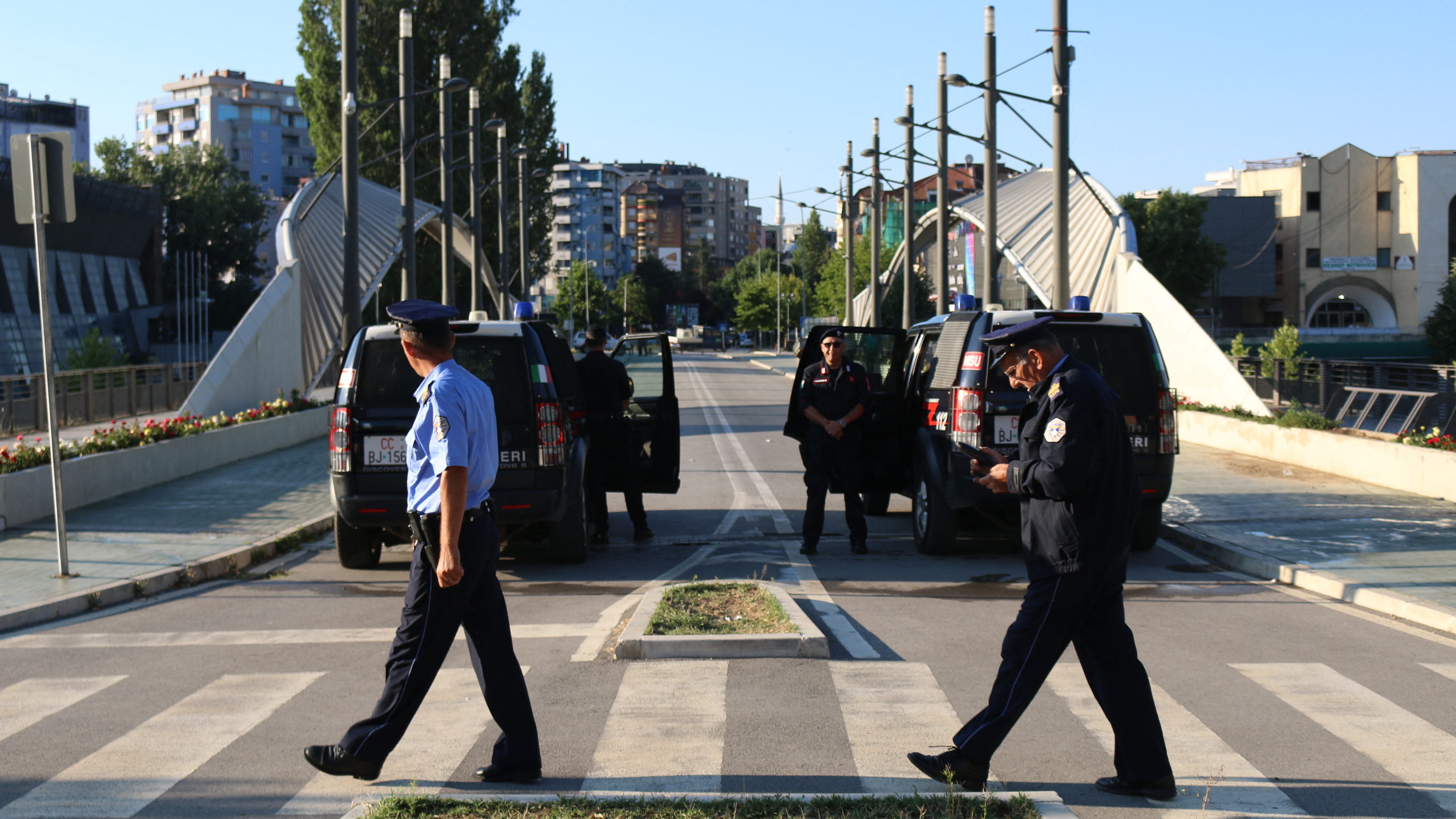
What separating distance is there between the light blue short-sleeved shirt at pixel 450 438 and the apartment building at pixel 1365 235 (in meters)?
91.6

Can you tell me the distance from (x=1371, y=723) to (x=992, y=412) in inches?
174

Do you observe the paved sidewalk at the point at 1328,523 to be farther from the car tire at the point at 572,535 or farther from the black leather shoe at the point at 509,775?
the black leather shoe at the point at 509,775

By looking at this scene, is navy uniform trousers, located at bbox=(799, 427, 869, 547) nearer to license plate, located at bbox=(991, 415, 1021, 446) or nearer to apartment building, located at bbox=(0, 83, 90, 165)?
license plate, located at bbox=(991, 415, 1021, 446)

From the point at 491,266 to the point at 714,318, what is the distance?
388 ft

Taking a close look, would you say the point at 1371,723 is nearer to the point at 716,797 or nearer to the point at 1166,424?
the point at 716,797

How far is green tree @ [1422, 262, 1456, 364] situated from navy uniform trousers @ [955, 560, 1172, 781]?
6153 cm

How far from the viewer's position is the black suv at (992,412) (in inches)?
382

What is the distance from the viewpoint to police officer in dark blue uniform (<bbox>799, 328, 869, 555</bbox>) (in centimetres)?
1040

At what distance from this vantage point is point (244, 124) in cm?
14538

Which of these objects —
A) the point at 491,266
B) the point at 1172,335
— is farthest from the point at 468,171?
the point at 1172,335

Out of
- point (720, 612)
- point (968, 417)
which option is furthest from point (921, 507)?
point (720, 612)

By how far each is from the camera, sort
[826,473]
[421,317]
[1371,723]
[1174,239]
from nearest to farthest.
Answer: [421,317], [1371,723], [826,473], [1174,239]

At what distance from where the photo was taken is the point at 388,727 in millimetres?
4566

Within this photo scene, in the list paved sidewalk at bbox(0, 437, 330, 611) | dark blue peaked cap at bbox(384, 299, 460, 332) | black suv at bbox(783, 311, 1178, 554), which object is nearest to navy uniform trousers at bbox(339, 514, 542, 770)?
dark blue peaked cap at bbox(384, 299, 460, 332)
